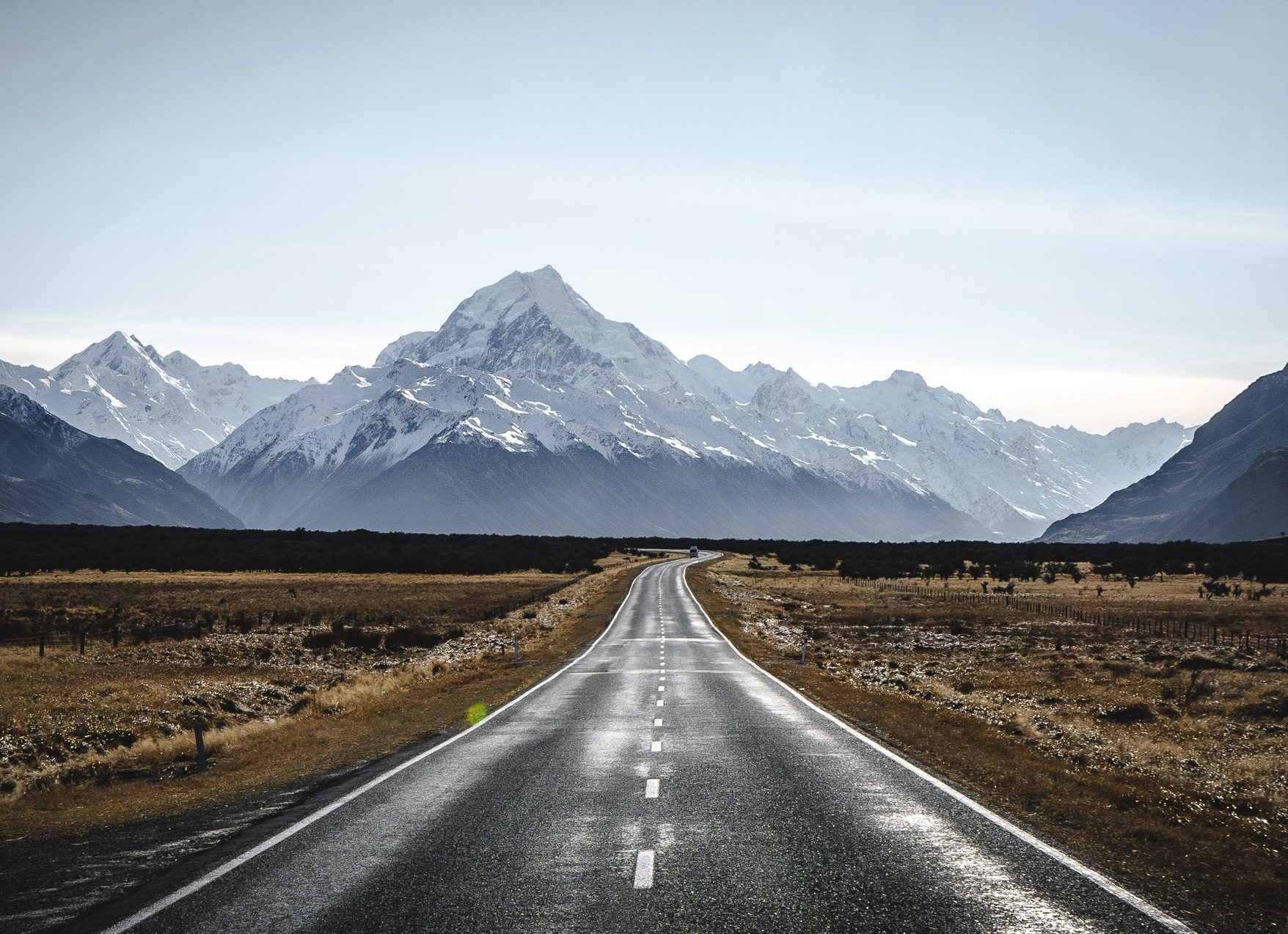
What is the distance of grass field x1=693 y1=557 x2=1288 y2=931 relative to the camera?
11.9 metres

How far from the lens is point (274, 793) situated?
1573 cm

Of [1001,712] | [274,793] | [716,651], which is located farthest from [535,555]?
[274,793]

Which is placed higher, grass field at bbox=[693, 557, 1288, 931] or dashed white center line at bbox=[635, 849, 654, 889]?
dashed white center line at bbox=[635, 849, 654, 889]

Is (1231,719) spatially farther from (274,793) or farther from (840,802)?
(274,793)

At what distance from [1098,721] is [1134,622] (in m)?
37.5

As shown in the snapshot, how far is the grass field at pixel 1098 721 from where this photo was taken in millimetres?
11930

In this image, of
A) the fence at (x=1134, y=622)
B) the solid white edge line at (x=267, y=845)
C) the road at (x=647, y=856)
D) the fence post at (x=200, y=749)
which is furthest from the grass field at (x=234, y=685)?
the fence at (x=1134, y=622)

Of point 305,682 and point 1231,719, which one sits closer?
point 1231,719

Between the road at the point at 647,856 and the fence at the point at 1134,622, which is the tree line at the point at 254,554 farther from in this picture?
the road at the point at 647,856

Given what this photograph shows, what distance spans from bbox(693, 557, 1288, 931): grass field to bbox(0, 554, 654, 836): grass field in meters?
10.3

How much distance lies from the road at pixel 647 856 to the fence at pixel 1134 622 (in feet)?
117

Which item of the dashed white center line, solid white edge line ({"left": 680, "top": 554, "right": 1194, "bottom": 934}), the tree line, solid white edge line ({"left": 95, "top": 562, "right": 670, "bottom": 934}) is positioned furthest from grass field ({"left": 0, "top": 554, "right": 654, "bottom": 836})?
the tree line

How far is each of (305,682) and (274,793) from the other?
2080cm

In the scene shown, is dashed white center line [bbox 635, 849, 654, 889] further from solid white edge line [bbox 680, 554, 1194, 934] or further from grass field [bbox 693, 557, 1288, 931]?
grass field [bbox 693, 557, 1288, 931]
